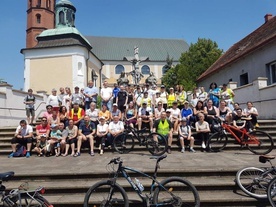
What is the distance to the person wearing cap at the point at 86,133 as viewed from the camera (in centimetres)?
950

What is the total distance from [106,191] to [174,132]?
19.4 ft

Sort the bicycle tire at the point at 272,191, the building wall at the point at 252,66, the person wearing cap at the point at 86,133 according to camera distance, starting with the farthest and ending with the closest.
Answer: the building wall at the point at 252,66 → the person wearing cap at the point at 86,133 → the bicycle tire at the point at 272,191

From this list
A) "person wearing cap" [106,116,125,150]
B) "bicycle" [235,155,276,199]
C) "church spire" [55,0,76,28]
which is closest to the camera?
"bicycle" [235,155,276,199]

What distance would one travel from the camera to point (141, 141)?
31.8 feet

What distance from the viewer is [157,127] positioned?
32.3ft


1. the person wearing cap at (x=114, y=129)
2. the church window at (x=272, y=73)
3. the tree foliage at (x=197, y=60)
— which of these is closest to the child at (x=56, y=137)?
the person wearing cap at (x=114, y=129)

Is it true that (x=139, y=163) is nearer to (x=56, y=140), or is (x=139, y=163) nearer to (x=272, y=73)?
(x=56, y=140)

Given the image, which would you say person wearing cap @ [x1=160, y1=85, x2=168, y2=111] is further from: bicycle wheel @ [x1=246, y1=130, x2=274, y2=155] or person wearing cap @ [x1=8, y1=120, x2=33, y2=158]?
person wearing cap @ [x1=8, y1=120, x2=33, y2=158]

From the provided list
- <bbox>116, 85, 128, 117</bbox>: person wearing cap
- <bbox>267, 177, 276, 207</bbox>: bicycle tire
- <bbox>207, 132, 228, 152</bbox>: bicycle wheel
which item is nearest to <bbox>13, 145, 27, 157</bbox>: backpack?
<bbox>116, 85, 128, 117</bbox>: person wearing cap

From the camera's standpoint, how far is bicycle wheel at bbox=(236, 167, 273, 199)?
537 centimetres

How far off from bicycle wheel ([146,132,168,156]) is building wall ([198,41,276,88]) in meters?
11.1

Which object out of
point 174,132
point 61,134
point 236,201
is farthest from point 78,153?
point 236,201

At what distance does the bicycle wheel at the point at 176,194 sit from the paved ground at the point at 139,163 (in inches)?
60.8

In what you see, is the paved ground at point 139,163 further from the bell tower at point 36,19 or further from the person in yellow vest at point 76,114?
the bell tower at point 36,19
